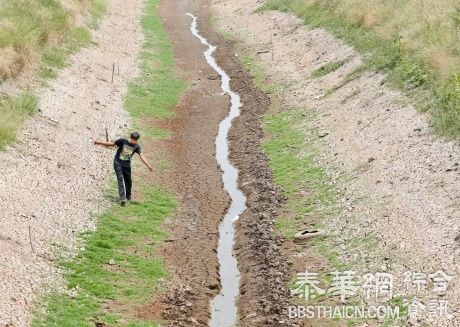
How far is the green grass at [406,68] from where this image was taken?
22969 millimetres

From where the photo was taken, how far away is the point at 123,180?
847 inches

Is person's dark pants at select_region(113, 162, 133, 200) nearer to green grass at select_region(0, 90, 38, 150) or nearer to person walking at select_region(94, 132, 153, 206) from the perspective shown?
person walking at select_region(94, 132, 153, 206)

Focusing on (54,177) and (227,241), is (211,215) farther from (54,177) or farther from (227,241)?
(54,177)

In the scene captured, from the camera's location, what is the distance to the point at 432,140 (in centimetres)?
2227

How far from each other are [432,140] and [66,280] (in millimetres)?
12210

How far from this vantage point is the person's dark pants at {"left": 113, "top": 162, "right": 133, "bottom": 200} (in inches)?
835

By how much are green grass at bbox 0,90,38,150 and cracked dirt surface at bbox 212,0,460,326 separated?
10457 millimetres

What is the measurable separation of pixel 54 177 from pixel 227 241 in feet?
19.2

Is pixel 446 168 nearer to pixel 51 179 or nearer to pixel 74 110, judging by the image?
pixel 51 179

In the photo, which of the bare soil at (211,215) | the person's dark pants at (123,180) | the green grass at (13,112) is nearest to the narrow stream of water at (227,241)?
the bare soil at (211,215)

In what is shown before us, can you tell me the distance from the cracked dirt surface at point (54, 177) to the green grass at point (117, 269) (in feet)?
1.53

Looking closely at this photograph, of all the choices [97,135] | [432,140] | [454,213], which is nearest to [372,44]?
[432,140]

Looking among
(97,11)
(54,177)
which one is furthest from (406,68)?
(97,11)

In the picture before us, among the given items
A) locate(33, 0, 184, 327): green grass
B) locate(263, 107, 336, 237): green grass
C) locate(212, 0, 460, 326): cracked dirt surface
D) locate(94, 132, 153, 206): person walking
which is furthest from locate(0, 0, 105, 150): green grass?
locate(212, 0, 460, 326): cracked dirt surface
